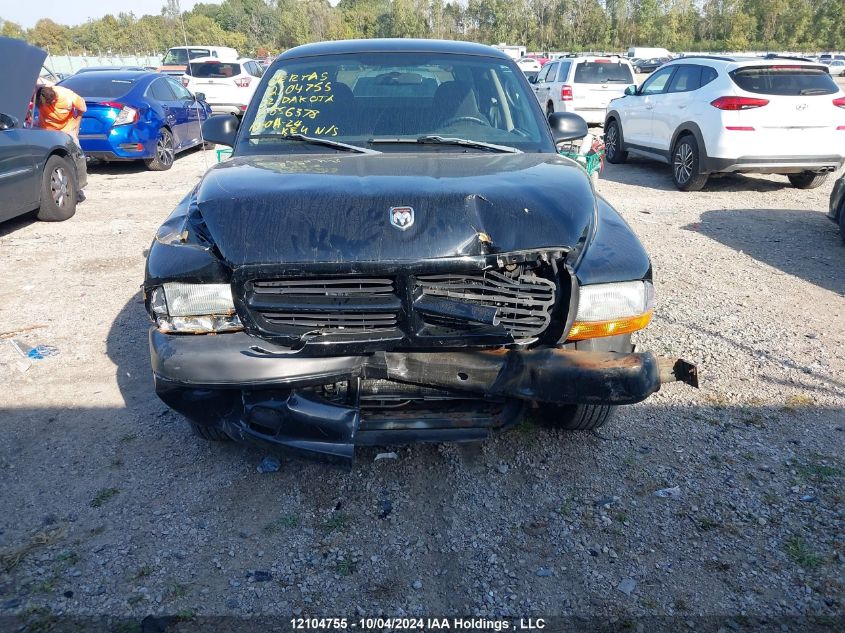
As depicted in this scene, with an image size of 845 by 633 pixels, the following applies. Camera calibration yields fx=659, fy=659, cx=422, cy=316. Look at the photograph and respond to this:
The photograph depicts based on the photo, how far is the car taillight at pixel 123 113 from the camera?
1070 cm

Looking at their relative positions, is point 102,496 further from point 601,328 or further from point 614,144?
point 614,144

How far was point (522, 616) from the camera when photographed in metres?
2.38

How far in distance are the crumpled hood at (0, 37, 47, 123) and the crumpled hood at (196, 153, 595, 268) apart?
5504 millimetres

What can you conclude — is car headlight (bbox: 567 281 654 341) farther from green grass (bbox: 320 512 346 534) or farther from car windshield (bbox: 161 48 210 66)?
car windshield (bbox: 161 48 210 66)

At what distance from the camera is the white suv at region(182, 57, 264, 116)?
17.3 m

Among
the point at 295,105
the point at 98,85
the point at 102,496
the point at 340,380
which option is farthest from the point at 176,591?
the point at 98,85

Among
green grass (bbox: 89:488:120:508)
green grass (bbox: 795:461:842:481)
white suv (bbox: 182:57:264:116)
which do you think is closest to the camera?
green grass (bbox: 89:488:120:508)

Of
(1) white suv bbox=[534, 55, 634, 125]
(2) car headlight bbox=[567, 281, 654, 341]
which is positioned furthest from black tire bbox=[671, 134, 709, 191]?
(2) car headlight bbox=[567, 281, 654, 341]

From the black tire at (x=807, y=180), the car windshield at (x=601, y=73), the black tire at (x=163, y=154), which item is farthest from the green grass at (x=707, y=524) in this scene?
the car windshield at (x=601, y=73)

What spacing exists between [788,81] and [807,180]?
1.76 meters

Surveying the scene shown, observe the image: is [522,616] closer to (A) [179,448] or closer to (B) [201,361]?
(B) [201,361]

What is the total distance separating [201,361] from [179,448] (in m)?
1.08

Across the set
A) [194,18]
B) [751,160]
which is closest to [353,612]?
[751,160]

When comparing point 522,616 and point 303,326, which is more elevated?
point 303,326
